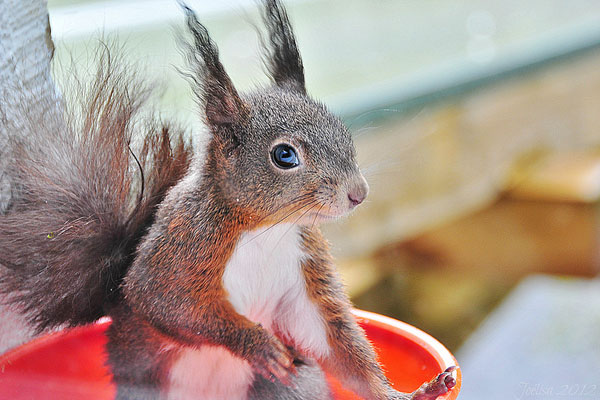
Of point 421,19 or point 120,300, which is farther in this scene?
point 421,19

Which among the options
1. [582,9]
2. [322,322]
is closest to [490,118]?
[582,9]

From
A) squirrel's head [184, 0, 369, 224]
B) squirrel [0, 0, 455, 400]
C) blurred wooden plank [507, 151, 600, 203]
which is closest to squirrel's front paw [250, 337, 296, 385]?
squirrel [0, 0, 455, 400]

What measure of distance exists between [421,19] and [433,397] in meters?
1.09

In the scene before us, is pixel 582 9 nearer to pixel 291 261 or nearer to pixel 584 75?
pixel 584 75

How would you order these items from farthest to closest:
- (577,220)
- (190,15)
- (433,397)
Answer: (577,220)
(433,397)
(190,15)

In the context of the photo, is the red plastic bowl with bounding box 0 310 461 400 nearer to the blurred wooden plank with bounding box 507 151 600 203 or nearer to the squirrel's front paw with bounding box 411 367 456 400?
the squirrel's front paw with bounding box 411 367 456 400

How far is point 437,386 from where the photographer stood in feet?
2.21

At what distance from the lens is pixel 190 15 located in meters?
0.57

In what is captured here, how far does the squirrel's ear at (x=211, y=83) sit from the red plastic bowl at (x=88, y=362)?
0.89ft

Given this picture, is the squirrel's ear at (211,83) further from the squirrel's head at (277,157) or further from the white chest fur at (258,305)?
the white chest fur at (258,305)

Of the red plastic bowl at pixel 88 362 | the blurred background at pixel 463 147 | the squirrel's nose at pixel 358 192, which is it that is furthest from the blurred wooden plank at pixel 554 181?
the squirrel's nose at pixel 358 192

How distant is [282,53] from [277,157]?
12 cm

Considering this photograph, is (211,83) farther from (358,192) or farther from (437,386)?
(437,386)

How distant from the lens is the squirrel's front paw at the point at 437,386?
2.18 feet
